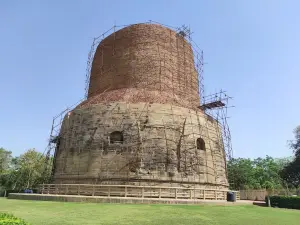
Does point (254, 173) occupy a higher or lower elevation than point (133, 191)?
higher

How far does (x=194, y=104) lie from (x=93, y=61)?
9.47 metres

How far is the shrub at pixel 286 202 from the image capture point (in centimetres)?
1877

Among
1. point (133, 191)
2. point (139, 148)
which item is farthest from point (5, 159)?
point (133, 191)

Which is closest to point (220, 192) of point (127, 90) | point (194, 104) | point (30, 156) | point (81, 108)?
point (194, 104)

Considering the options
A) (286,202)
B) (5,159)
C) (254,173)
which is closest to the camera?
(286,202)

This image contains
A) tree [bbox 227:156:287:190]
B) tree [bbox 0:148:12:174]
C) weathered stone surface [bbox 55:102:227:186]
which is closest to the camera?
weathered stone surface [bbox 55:102:227:186]

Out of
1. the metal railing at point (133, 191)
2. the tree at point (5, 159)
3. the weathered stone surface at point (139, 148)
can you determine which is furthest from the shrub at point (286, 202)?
the tree at point (5, 159)

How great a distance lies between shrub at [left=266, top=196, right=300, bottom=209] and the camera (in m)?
18.8

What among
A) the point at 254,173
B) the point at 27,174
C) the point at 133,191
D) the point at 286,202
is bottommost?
the point at 286,202

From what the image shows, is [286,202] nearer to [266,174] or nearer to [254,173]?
[254,173]

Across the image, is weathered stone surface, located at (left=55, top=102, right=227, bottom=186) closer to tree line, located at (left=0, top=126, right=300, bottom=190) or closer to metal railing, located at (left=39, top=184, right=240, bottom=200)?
metal railing, located at (left=39, top=184, right=240, bottom=200)

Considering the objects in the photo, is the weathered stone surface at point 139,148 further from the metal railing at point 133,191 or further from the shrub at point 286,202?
the shrub at point 286,202

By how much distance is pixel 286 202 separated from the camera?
1925 centimetres

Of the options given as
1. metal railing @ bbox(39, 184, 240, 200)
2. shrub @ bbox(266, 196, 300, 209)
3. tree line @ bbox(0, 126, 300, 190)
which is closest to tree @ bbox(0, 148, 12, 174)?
tree line @ bbox(0, 126, 300, 190)
